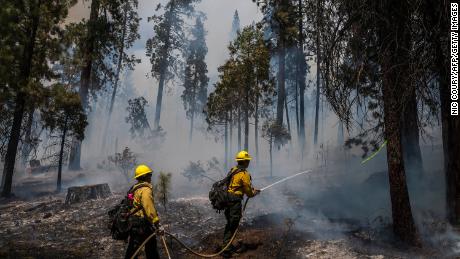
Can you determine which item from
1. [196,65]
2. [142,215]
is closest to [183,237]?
[142,215]

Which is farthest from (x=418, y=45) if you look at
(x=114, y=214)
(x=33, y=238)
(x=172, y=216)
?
(x=33, y=238)

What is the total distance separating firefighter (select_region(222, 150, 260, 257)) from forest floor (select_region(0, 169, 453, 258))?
18.6 inches

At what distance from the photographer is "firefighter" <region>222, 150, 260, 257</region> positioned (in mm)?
7945

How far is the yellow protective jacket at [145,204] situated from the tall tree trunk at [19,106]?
13400mm

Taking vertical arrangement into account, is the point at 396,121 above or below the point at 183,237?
above

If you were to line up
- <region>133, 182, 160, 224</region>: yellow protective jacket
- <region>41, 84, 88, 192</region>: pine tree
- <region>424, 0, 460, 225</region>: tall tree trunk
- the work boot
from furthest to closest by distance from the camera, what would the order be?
<region>41, 84, 88, 192</region>: pine tree < the work boot < <region>424, 0, 460, 225</region>: tall tree trunk < <region>133, 182, 160, 224</region>: yellow protective jacket

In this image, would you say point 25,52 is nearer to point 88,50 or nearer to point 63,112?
point 63,112

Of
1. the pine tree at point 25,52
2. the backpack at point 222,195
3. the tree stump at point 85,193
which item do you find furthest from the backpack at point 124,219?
the pine tree at point 25,52

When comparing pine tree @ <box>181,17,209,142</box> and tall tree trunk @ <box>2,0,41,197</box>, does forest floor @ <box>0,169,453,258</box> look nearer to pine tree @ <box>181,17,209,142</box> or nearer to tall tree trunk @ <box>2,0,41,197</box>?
tall tree trunk @ <box>2,0,41,197</box>

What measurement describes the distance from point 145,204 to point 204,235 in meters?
3.62

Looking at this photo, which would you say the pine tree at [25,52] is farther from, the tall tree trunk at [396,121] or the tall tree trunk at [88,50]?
the tall tree trunk at [396,121]

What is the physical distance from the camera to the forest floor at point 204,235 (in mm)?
7699

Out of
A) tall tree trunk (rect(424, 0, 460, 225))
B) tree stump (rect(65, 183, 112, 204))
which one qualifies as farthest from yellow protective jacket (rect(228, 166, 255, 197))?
tree stump (rect(65, 183, 112, 204))

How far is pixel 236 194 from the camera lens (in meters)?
8.03
